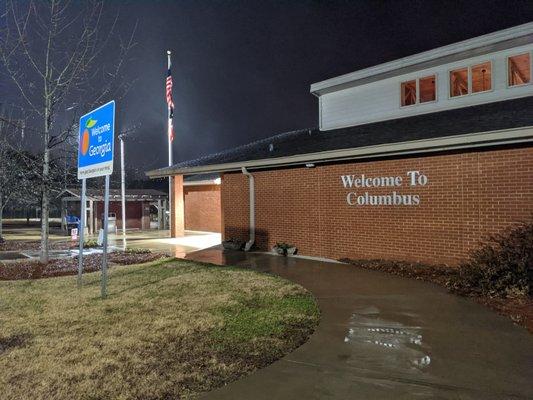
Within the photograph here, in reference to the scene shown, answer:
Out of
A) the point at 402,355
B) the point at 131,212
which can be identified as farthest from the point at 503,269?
the point at 131,212

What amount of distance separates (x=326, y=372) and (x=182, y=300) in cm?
373

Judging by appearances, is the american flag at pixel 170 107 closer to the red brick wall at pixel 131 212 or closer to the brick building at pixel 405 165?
the brick building at pixel 405 165

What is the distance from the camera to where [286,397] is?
381 cm

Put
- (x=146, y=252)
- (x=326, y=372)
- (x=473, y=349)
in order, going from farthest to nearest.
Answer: (x=146, y=252), (x=473, y=349), (x=326, y=372)

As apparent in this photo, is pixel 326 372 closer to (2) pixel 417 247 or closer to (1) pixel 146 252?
(2) pixel 417 247

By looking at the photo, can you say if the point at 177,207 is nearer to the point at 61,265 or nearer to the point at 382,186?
the point at 61,265

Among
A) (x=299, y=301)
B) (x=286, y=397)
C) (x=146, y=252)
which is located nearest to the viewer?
(x=286, y=397)

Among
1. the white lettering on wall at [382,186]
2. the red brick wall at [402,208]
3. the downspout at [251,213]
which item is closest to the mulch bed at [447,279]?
the red brick wall at [402,208]

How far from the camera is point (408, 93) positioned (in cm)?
1358

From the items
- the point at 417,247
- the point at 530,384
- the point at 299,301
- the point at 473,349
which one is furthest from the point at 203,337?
the point at 417,247

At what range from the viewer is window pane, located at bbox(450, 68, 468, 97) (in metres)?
12.4

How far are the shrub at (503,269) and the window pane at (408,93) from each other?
6.28 m

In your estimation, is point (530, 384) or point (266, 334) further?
point (266, 334)

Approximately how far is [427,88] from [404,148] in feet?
14.3
